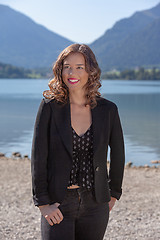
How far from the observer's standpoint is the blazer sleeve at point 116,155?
2475mm

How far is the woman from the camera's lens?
7.43 feet

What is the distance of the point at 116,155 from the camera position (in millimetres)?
2531

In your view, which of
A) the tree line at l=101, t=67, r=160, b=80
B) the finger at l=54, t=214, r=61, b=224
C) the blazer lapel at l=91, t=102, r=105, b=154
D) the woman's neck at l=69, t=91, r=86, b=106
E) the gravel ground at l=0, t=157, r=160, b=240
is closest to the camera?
the finger at l=54, t=214, r=61, b=224

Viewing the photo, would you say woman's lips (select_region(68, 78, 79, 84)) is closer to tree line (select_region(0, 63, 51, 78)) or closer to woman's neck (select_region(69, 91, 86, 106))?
woman's neck (select_region(69, 91, 86, 106))

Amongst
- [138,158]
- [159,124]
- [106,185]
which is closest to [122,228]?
[106,185]

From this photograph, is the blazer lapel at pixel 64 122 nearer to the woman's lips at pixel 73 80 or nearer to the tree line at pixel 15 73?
the woman's lips at pixel 73 80

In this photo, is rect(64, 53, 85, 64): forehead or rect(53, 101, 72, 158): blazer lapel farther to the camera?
rect(64, 53, 85, 64): forehead

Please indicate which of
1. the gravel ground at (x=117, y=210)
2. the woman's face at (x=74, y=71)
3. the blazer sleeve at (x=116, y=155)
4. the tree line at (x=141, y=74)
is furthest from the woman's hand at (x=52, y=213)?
the tree line at (x=141, y=74)

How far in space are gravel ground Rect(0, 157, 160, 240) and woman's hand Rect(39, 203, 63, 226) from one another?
10.2ft

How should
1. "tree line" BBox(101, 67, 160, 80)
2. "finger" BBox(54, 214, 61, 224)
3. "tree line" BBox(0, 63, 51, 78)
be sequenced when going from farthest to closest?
1. "tree line" BBox(0, 63, 51, 78)
2. "tree line" BBox(101, 67, 160, 80)
3. "finger" BBox(54, 214, 61, 224)

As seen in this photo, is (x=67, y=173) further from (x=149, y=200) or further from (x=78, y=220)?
(x=149, y=200)

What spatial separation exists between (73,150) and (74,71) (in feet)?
1.73

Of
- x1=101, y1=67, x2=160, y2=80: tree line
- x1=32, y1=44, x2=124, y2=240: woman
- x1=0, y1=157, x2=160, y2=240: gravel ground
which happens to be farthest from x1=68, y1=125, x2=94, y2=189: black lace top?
x1=101, y1=67, x2=160, y2=80: tree line

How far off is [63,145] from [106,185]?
0.45 metres
